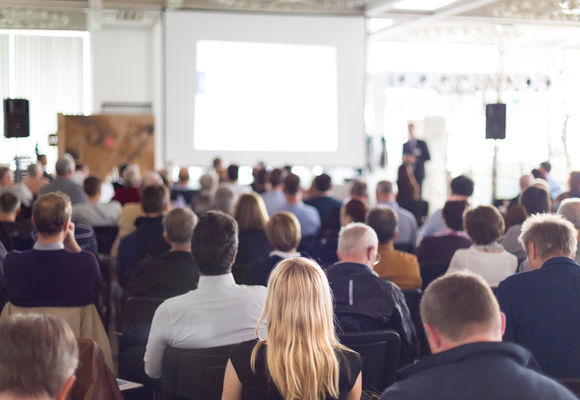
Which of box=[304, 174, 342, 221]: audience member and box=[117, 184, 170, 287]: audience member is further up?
box=[304, 174, 342, 221]: audience member

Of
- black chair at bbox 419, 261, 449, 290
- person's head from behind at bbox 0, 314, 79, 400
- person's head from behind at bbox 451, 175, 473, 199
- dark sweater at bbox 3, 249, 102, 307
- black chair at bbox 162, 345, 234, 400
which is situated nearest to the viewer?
person's head from behind at bbox 0, 314, 79, 400

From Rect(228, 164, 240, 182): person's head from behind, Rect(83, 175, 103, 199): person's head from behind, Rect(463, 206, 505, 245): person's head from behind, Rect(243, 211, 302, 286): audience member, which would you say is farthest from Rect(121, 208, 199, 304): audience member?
Rect(228, 164, 240, 182): person's head from behind

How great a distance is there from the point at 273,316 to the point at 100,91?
13336 mm

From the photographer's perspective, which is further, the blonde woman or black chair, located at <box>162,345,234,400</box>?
black chair, located at <box>162,345,234,400</box>

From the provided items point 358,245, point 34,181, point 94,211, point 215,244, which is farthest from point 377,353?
point 34,181

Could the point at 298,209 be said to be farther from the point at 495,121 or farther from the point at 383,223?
the point at 495,121

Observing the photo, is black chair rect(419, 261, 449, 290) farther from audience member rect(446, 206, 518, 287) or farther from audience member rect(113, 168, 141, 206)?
audience member rect(113, 168, 141, 206)

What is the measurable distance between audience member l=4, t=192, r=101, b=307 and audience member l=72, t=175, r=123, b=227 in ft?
7.82

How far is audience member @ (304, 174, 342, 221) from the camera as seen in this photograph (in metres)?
5.91

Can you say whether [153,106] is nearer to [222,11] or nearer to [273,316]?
[222,11]

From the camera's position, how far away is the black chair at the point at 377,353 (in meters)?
2.19

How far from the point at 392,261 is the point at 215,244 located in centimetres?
141

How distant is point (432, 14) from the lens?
10.4 meters

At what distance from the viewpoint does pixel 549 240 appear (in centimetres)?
237
